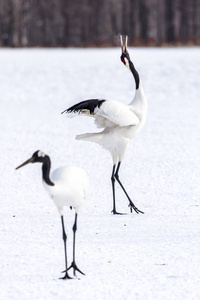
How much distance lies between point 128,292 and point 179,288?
36cm

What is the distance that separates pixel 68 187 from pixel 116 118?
2.00 metres

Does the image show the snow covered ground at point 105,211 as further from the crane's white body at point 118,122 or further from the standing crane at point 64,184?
the crane's white body at point 118,122

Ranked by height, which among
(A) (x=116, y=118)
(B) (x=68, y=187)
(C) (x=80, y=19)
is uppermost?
(C) (x=80, y=19)

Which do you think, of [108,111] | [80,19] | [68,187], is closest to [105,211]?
[108,111]

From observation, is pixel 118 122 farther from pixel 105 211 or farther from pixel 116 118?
pixel 105 211

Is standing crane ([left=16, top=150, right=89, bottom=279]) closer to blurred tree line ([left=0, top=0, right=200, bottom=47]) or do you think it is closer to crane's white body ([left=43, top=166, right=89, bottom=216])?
crane's white body ([left=43, top=166, right=89, bottom=216])

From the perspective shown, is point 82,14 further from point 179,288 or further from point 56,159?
Answer: point 179,288

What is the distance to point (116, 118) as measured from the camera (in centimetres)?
644

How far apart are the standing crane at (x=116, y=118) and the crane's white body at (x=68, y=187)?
68.5 inches

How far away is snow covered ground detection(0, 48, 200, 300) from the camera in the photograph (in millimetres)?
4582

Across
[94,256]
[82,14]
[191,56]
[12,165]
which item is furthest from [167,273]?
[82,14]

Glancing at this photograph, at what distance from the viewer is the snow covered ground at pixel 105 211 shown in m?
4.58

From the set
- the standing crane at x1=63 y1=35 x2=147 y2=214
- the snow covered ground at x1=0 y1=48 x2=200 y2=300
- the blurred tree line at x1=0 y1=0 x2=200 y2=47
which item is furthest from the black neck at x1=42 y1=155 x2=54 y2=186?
the blurred tree line at x1=0 y1=0 x2=200 y2=47

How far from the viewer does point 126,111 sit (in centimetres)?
650
